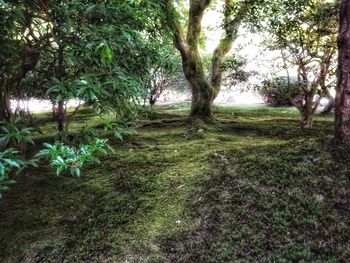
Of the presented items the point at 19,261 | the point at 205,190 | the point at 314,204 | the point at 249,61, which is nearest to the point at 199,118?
the point at 249,61

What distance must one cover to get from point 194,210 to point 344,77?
2.04 metres

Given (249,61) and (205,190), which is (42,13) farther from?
(249,61)

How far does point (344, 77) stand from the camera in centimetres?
316

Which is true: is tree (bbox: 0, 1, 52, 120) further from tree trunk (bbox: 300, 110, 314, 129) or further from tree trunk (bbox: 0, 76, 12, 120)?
tree trunk (bbox: 300, 110, 314, 129)

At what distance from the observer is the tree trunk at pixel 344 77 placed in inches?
123

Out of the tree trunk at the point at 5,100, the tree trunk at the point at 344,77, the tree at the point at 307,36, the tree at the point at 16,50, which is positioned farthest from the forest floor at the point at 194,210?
the tree at the point at 307,36

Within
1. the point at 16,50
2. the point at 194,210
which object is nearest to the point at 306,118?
the point at 194,210

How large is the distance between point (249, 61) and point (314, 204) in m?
4.47

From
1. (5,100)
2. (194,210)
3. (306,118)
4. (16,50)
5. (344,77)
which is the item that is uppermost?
(16,50)

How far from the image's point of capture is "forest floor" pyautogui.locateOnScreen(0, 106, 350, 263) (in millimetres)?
2625

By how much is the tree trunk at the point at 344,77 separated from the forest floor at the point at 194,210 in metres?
0.27

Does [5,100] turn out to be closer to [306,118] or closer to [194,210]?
[194,210]

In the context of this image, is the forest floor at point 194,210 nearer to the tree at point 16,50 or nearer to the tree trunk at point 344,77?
the tree trunk at point 344,77

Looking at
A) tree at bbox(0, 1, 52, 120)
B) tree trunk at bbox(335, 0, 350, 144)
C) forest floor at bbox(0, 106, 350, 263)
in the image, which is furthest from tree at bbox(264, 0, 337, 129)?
tree at bbox(0, 1, 52, 120)
